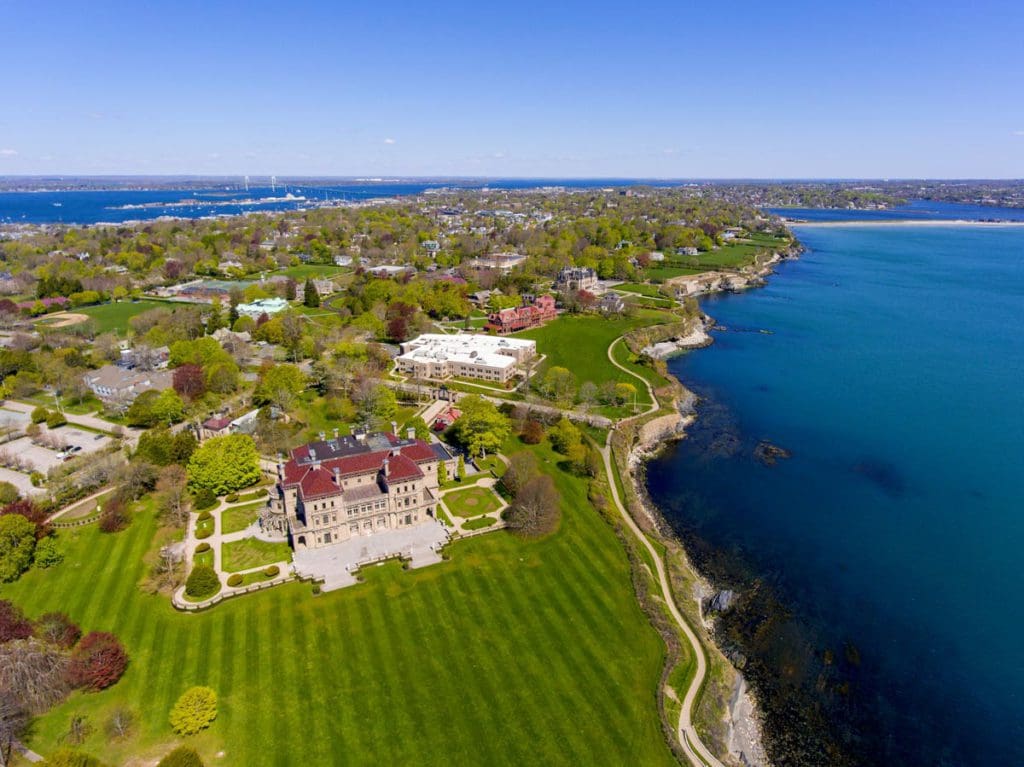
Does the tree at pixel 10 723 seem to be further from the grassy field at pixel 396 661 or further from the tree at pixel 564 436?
the tree at pixel 564 436

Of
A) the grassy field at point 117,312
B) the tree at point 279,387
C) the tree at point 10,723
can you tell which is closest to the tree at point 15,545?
the tree at point 10,723

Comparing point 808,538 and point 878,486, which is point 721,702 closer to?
point 808,538

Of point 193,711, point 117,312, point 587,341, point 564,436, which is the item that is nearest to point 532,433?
point 564,436

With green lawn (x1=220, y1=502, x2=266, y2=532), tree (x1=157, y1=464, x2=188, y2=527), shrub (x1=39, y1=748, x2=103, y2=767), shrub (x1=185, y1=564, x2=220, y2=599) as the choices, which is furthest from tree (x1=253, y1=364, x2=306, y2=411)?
shrub (x1=39, y1=748, x2=103, y2=767)

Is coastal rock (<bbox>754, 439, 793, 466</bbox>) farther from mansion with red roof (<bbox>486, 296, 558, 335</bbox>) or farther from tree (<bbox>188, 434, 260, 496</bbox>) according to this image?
tree (<bbox>188, 434, 260, 496</bbox>)

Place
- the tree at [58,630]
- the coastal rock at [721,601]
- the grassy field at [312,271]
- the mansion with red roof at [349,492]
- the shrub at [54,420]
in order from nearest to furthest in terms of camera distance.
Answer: the tree at [58,630] → the coastal rock at [721,601] → the mansion with red roof at [349,492] → the shrub at [54,420] → the grassy field at [312,271]

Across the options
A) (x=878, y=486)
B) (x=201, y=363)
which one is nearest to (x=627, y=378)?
(x=878, y=486)

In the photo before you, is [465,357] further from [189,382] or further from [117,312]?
[117,312]
